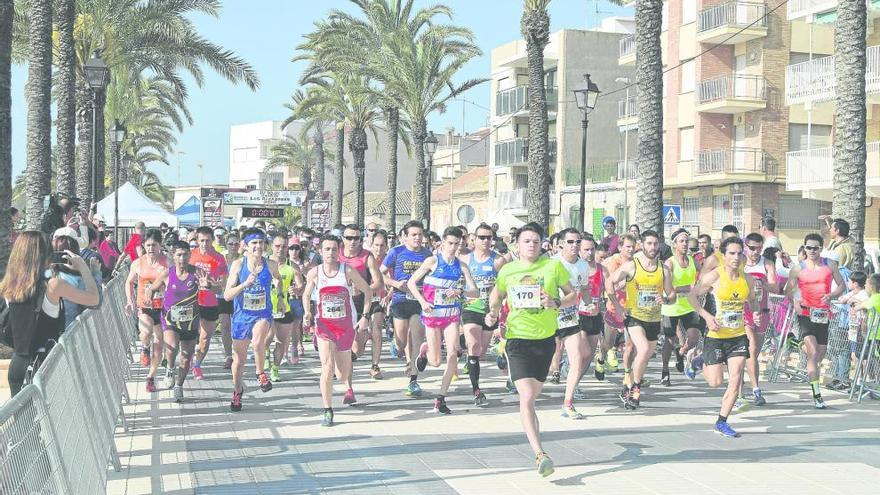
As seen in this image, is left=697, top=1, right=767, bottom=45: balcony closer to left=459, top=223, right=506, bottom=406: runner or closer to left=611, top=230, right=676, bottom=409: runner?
left=459, top=223, right=506, bottom=406: runner

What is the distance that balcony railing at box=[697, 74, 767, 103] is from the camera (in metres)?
40.9

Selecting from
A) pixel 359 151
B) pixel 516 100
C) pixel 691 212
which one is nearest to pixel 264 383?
pixel 691 212

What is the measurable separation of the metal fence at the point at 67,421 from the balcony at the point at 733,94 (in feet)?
112

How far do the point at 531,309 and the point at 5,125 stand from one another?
782 cm

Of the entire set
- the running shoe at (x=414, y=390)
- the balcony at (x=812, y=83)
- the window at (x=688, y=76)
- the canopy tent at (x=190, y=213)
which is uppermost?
the window at (x=688, y=76)

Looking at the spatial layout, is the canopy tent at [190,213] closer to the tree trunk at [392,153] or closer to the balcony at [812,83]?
the tree trunk at [392,153]

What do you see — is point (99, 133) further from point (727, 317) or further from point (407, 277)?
point (727, 317)

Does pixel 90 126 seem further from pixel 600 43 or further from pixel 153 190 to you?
pixel 153 190

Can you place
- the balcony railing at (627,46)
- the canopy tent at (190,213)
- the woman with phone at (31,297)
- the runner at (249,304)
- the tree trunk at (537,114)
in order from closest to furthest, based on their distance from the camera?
the woman with phone at (31,297)
the runner at (249,304)
the tree trunk at (537,114)
the canopy tent at (190,213)
the balcony railing at (627,46)

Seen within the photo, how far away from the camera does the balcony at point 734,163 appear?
40578 millimetres

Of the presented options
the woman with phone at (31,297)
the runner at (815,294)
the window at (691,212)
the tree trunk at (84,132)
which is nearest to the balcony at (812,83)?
the window at (691,212)

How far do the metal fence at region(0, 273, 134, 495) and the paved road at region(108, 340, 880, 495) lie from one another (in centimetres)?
61

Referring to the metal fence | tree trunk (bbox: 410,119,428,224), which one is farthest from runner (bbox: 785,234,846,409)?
tree trunk (bbox: 410,119,428,224)

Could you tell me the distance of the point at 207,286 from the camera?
44.8ft
